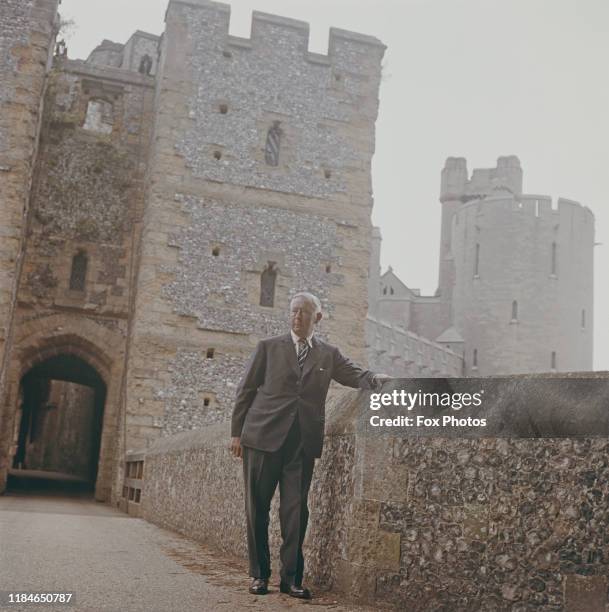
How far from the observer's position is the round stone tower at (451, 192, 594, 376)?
48750 mm

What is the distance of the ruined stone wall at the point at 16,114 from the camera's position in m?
14.2

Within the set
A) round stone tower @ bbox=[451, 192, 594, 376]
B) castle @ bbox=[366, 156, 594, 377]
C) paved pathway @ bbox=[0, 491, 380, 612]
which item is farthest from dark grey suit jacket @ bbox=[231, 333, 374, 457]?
round stone tower @ bbox=[451, 192, 594, 376]

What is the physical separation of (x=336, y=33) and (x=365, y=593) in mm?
16727

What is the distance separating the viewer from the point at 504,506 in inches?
138

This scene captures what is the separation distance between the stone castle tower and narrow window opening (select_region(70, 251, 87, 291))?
0.03 metres

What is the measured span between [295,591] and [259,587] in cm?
22

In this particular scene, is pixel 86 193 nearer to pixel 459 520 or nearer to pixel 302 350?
pixel 302 350

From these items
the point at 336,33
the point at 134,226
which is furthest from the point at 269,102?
the point at 134,226

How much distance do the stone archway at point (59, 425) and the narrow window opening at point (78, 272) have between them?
1422 mm

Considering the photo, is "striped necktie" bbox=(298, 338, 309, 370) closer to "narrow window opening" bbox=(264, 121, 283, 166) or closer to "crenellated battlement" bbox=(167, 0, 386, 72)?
"narrow window opening" bbox=(264, 121, 283, 166)

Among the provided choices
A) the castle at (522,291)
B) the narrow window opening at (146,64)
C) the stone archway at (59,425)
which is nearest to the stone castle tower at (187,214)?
the stone archway at (59,425)

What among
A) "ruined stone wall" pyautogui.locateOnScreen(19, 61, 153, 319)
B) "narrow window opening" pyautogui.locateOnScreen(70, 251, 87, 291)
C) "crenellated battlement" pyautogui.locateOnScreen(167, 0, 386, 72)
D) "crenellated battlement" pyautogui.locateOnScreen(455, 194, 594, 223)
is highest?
"crenellated battlement" pyautogui.locateOnScreen(455, 194, 594, 223)

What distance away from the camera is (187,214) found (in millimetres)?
17141

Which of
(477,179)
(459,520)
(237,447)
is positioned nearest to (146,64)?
(237,447)
